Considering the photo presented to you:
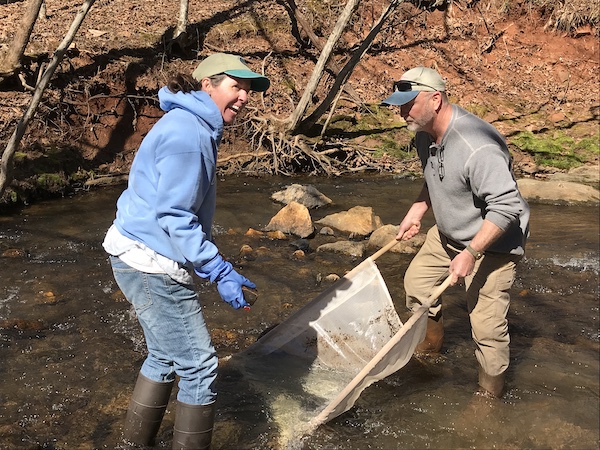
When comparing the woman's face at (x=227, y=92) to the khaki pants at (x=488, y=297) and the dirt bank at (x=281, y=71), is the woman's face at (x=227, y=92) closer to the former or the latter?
the khaki pants at (x=488, y=297)

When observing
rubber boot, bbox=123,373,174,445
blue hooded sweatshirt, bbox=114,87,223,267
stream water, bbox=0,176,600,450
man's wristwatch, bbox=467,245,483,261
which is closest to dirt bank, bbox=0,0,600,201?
stream water, bbox=0,176,600,450

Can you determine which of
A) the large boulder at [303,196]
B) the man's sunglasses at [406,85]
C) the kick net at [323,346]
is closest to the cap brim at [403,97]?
the man's sunglasses at [406,85]

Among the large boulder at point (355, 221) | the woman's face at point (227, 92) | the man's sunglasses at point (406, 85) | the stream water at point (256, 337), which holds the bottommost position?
the large boulder at point (355, 221)

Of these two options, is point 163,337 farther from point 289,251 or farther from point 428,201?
point 289,251

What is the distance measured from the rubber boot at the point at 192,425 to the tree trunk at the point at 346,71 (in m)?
8.02

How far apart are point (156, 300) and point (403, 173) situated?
8.44 m

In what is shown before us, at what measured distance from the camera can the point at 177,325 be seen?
314 centimetres

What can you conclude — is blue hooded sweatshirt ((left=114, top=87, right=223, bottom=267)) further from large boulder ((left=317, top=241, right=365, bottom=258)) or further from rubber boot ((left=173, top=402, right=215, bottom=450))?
large boulder ((left=317, top=241, right=365, bottom=258))

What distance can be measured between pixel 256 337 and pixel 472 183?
2.28 m

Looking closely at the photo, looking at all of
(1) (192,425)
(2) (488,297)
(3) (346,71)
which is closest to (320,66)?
(3) (346,71)

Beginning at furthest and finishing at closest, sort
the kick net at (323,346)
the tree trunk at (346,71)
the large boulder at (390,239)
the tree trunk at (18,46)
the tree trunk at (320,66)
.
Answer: the tree trunk at (346,71) < the tree trunk at (320,66) < the tree trunk at (18,46) < the large boulder at (390,239) < the kick net at (323,346)

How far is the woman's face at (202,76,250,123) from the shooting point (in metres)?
3.02

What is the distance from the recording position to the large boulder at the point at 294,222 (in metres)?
7.87

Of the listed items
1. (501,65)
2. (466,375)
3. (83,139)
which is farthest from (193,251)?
(501,65)
